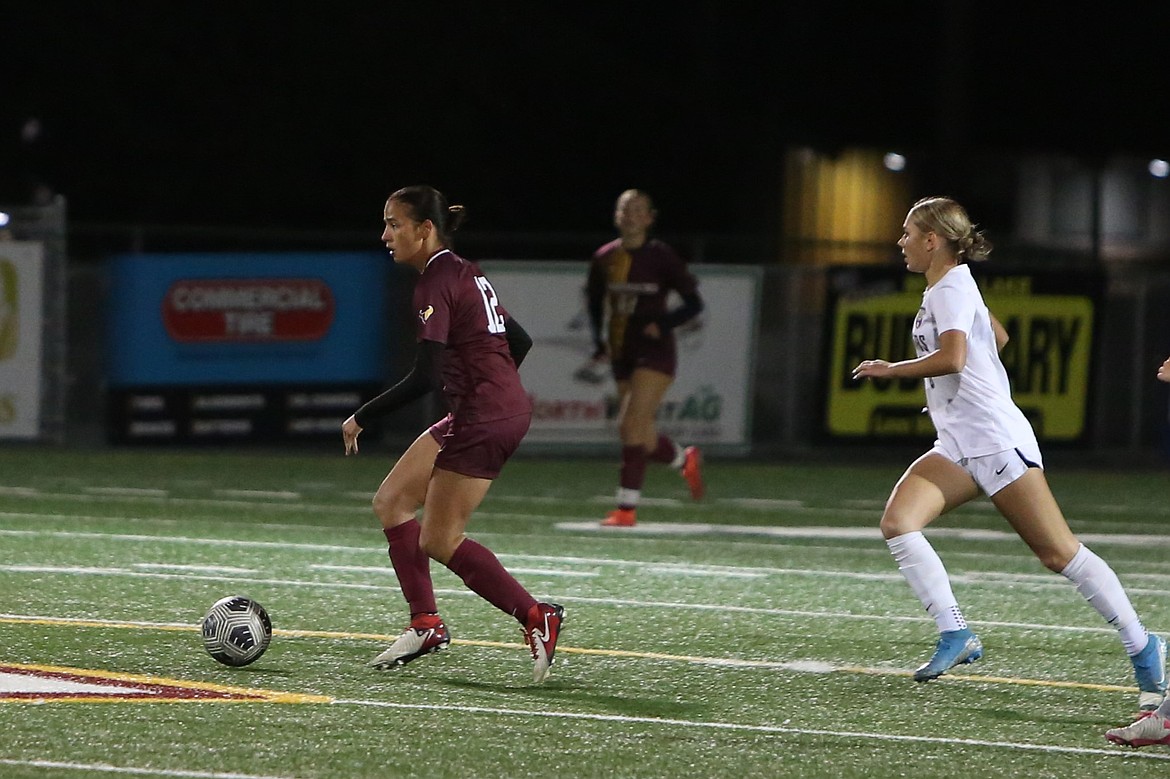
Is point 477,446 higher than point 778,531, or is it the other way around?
point 477,446

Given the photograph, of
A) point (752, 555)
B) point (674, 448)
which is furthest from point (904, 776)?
point (674, 448)

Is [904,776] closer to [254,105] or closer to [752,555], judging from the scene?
[752,555]

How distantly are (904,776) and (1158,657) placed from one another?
1494mm

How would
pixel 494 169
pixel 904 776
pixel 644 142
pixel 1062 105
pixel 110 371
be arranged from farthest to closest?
pixel 1062 105 → pixel 644 142 → pixel 494 169 → pixel 110 371 → pixel 904 776

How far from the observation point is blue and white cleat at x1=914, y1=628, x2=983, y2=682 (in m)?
7.73

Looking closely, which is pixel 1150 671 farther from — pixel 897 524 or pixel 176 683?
pixel 176 683

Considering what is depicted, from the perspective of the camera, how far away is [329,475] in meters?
17.3

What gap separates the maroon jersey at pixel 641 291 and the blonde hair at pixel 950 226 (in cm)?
582

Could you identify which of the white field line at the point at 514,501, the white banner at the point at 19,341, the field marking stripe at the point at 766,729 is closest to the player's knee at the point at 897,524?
the field marking stripe at the point at 766,729

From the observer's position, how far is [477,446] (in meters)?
7.70

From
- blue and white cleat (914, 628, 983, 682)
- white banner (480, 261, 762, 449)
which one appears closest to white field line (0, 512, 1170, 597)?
blue and white cleat (914, 628, 983, 682)

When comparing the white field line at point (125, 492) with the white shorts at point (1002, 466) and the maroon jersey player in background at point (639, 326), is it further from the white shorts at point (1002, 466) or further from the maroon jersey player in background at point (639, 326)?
the white shorts at point (1002, 466)

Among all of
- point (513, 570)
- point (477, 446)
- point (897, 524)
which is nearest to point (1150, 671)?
point (897, 524)

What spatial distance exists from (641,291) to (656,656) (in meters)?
5.51
